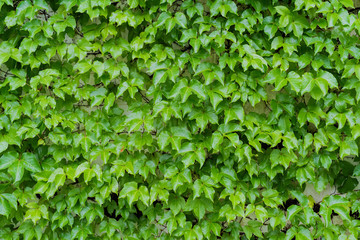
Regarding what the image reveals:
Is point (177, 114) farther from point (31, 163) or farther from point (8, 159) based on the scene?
point (8, 159)

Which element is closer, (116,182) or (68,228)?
(116,182)

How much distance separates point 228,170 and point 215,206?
0.25 metres

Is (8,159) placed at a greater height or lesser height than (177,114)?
lesser

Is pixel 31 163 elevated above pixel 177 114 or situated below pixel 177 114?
below

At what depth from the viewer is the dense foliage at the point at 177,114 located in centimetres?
213

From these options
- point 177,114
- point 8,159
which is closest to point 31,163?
point 8,159

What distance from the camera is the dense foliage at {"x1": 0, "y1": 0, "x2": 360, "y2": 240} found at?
2131 millimetres

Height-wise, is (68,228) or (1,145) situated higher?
(1,145)

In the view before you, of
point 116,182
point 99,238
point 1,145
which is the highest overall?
point 1,145

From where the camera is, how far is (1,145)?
2186 mm

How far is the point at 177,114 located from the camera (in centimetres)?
210

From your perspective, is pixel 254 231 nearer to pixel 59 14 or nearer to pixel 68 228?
pixel 68 228

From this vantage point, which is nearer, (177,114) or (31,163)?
(177,114)

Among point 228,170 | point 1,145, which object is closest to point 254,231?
point 228,170
